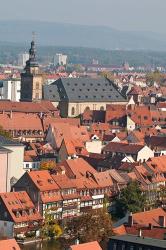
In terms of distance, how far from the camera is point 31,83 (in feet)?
290

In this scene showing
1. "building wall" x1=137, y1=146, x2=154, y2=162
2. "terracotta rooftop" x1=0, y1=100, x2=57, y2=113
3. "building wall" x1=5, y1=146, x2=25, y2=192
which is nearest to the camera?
"building wall" x1=5, y1=146, x2=25, y2=192

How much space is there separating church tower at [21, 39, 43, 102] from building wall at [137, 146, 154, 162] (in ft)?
89.0

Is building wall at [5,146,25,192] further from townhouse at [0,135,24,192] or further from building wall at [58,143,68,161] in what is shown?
building wall at [58,143,68,161]

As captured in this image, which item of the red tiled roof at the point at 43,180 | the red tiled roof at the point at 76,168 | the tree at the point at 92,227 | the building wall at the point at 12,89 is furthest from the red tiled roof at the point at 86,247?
the building wall at the point at 12,89

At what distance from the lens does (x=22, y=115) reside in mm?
73062

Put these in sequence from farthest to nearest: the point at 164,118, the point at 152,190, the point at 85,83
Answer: the point at 85,83
the point at 164,118
the point at 152,190

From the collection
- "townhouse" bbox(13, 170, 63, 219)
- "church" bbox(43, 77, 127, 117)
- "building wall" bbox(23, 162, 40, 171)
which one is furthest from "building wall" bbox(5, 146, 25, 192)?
"church" bbox(43, 77, 127, 117)

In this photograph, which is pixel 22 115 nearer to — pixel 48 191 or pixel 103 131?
pixel 103 131

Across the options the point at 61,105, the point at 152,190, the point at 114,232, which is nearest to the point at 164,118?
the point at 61,105

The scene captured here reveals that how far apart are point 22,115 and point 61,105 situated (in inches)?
641

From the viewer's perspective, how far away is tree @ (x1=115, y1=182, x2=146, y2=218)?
47219mm

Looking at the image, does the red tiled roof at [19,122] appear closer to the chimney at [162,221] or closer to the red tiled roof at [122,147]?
the red tiled roof at [122,147]

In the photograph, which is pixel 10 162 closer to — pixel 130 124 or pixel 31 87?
Result: pixel 130 124

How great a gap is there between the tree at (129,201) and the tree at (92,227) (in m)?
5.48
